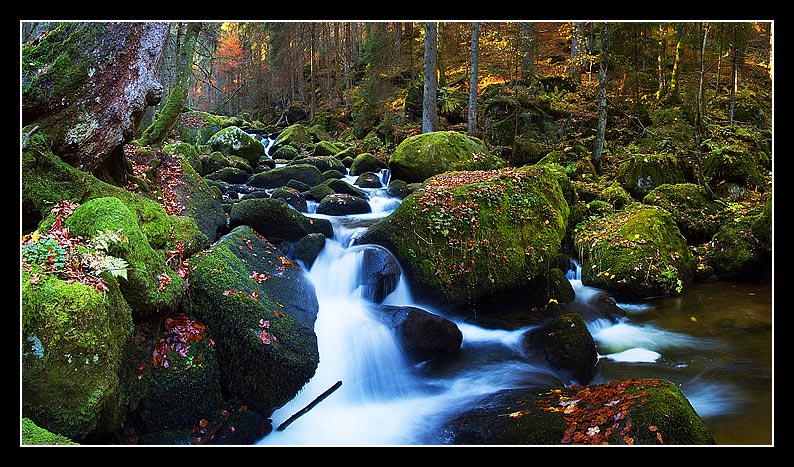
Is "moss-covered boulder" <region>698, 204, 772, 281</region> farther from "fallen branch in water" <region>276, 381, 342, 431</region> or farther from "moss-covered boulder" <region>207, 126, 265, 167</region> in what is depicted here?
"moss-covered boulder" <region>207, 126, 265, 167</region>

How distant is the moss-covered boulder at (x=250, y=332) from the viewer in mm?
4887

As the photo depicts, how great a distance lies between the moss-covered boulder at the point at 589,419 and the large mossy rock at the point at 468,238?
2.58 metres

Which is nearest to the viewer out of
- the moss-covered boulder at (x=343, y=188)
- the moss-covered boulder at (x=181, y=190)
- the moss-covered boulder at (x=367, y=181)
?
the moss-covered boulder at (x=181, y=190)

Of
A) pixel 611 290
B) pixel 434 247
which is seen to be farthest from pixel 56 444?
pixel 611 290

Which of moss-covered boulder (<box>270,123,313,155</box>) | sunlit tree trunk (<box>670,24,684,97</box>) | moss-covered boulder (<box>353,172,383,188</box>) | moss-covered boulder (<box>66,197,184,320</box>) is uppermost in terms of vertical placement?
sunlit tree trunk (<box>670,24,684,97</box>)

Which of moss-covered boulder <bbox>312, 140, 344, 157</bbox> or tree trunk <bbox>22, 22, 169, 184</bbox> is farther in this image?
moss-covered boulder <bbox>312, 140, 344, 157</bbox>

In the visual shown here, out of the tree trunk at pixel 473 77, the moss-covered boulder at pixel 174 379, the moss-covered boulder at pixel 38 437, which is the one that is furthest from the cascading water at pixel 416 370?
the tree trunk at pixel 473 77

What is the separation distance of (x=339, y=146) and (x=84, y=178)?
15.5m

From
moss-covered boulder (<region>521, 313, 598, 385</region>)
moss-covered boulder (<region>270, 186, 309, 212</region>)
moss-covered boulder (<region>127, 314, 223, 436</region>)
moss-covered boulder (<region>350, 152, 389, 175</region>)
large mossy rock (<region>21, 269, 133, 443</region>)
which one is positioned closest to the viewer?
large mossy rock (<region>21, 269, 133, 443</region>)

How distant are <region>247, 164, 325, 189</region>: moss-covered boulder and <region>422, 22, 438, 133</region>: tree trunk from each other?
5.39 metres

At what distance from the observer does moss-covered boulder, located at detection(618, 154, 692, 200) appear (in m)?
13.4

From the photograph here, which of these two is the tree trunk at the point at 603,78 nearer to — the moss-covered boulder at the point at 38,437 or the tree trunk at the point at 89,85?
the tree trunk at the point at 89,85

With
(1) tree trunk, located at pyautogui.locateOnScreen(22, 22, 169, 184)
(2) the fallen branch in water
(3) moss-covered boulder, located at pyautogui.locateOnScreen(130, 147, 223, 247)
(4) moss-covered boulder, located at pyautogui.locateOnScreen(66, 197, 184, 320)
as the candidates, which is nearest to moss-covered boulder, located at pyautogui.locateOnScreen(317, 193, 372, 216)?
(3) moss-covered boulder, located at pyautogui.locateOnScreen(130, 147, 223, 247)

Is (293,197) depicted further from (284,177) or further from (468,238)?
(468,238)
